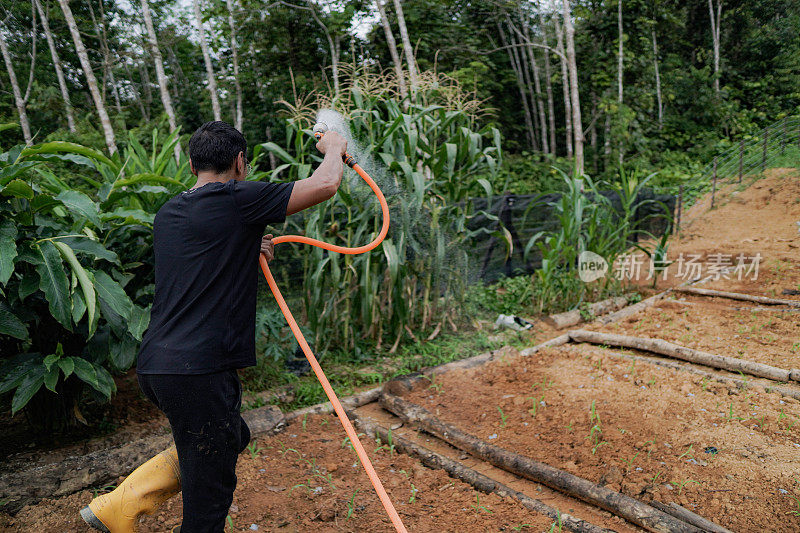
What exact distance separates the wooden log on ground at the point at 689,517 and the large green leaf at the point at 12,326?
2533 millimetres

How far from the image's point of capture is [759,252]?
646 centimetres

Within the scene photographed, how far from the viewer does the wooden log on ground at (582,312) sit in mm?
4590

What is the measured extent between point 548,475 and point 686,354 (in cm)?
198

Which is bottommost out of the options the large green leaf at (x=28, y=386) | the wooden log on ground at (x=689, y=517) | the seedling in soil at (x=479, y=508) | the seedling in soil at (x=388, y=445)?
the seedling in soil at (x=388, y=445)

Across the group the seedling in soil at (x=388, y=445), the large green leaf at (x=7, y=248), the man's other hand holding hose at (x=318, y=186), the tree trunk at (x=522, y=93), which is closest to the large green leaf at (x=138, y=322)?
the large green leaf at (x=7, y=248)

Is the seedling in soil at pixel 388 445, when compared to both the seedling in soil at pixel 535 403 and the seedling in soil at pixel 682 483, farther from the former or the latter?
the seedling in soil at pixel 682 483

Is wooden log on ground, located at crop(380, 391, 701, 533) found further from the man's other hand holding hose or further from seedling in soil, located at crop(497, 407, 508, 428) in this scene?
the man's other hand holding hose

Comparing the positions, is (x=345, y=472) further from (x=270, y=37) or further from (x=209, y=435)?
(x=270, y=37)

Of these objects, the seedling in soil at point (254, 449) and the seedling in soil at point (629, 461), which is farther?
the seedling in soil at point (254, 449)

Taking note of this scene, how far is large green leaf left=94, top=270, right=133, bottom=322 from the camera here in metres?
2.04

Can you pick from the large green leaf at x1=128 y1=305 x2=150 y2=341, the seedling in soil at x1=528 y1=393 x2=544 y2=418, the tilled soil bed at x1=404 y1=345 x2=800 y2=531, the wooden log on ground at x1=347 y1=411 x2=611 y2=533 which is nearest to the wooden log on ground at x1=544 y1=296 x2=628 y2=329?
the tilled soil bed at x1=404 y1=345 x2=800 y2=531

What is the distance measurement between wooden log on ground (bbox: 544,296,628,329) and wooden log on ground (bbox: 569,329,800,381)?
0.38 metres

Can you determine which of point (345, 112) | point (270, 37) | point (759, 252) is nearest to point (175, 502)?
point (345, 112)

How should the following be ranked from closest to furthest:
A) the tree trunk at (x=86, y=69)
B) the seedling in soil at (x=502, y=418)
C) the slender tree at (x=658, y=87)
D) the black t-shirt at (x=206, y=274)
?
the black t-shirt at (x=206, y=274)
the seedling in soil at (x=502, y=418)
the tree trunk at (x=86, y=69)
the slender tree at (x=658, y=87)
